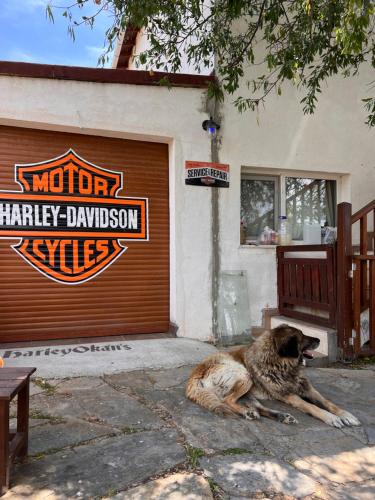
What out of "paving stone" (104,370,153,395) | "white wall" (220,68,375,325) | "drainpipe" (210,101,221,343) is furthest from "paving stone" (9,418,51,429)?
"white wall" (220,68,375,325)

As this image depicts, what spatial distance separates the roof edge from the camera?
5387 millimetres

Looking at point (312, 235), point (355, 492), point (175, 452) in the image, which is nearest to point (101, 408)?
point (175, 452)

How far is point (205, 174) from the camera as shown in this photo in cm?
629

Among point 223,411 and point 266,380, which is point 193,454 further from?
point 266,380

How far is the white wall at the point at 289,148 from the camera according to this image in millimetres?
6492

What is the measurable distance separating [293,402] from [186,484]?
1578mm

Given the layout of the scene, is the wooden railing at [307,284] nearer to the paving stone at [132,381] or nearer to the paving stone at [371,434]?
the paving stone at [371,434]

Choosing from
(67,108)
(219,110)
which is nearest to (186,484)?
(67,108)

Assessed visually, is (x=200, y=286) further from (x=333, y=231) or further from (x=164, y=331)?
(x=333, y=231)

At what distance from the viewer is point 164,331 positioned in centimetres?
648

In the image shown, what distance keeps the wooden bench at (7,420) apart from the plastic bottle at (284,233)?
17.0 feet

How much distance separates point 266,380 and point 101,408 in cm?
163

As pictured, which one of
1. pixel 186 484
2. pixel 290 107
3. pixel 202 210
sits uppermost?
pixel 290 107

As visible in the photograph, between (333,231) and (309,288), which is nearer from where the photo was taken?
(309,288)
